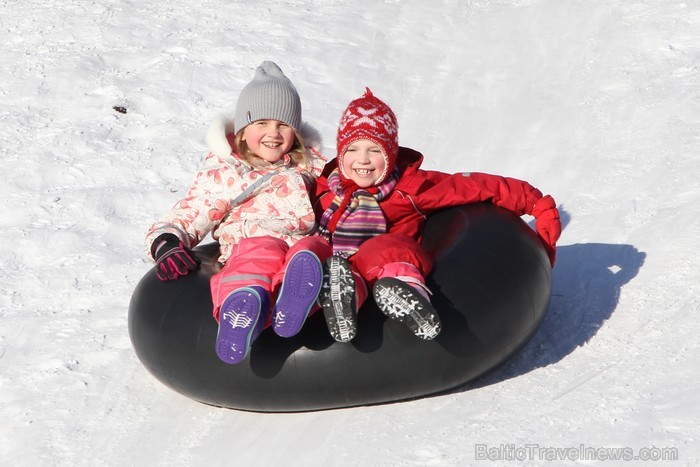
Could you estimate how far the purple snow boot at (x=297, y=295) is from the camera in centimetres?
342

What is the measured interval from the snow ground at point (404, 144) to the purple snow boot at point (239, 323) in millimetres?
443

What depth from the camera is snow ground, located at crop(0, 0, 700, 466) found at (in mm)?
3678

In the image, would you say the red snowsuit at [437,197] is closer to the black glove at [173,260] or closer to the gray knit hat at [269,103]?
the gray knit hat at [269,103]

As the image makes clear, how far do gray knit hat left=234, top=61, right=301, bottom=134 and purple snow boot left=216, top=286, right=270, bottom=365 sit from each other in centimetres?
122

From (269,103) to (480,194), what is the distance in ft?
3.42

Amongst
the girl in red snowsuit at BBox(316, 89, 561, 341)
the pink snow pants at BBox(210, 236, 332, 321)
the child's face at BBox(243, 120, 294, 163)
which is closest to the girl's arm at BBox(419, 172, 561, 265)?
the girl in red snowsuit at BBox(316, 89, 561, 341)

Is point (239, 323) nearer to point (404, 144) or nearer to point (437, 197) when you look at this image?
point (437, 197)

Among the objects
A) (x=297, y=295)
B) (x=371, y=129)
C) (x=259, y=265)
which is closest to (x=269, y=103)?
(x=371, y=129)

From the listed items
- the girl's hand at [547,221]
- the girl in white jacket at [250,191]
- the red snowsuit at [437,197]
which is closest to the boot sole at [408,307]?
the girl in white jacket at [250,191]

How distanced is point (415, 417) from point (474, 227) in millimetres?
901

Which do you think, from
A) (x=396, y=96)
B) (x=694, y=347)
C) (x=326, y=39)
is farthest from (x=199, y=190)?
(x=326, y=39)

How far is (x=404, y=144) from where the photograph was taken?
22.9 ft

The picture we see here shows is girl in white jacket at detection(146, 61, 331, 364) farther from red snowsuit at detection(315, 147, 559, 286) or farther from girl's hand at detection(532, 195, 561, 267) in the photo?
girl's hand at detection(532, 195, 561, 267)

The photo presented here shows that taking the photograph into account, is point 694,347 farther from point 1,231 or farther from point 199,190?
point 1,231
